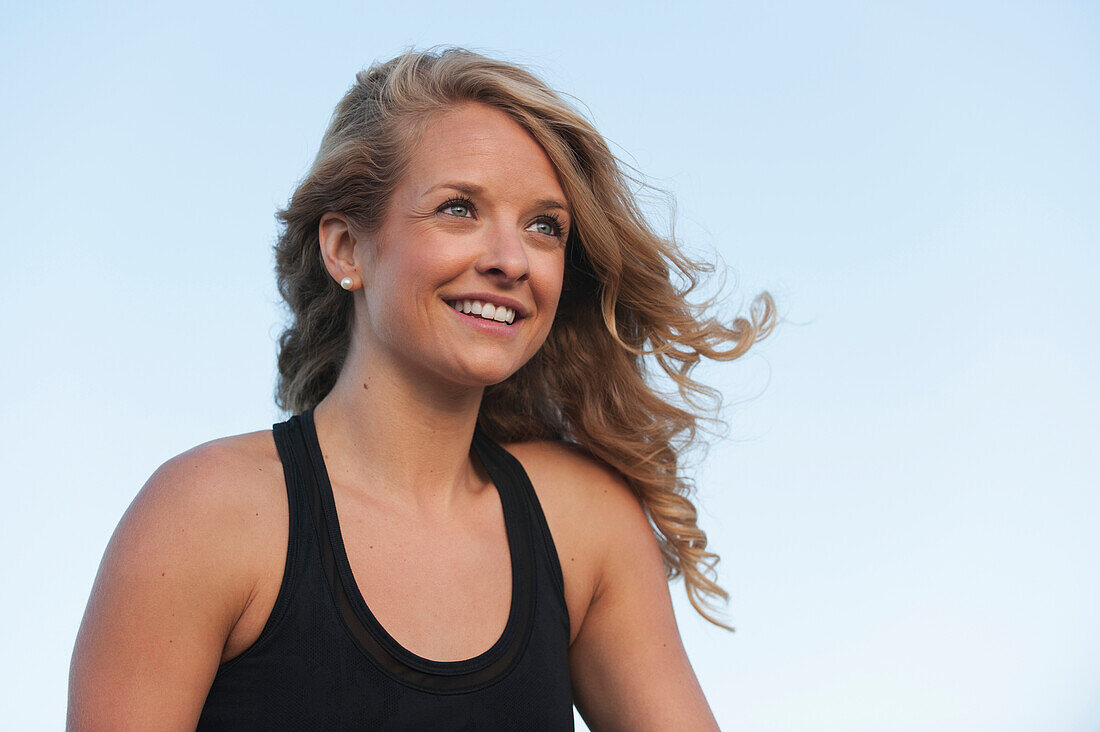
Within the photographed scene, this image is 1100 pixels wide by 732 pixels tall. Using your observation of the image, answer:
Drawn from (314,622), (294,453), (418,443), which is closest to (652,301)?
(418,443)

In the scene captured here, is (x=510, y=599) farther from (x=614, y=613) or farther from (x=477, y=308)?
(x=477, y=308)

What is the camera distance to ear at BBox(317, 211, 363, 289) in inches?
87.6

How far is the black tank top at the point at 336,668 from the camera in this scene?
1.95 metres

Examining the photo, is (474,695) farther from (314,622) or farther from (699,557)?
(699,557)

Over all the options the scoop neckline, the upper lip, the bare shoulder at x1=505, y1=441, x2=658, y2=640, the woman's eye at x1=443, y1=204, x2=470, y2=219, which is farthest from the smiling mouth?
the bare shoulder at x1=505, y1=441, x2=658, y2=640

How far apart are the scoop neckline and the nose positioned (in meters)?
0.49

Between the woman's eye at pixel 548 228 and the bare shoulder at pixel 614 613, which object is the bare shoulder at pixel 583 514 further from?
the woman's eye at pixel 548 228

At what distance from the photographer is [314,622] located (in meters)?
1.98

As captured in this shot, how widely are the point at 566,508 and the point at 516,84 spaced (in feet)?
2.99

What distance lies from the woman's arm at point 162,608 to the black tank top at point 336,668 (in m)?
0.09

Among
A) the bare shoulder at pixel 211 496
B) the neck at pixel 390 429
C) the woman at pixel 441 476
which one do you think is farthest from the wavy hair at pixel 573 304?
the bare shoulder at pixel 211 496

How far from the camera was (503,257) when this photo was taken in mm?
2074

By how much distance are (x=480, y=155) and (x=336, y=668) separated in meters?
0.99

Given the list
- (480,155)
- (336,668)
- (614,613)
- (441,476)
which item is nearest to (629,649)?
(614,613)
